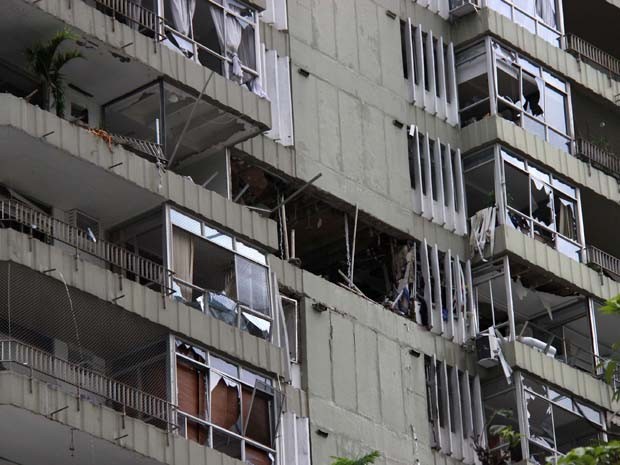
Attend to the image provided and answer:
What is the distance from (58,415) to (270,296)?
7161 mm

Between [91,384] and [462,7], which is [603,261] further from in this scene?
[91,384]

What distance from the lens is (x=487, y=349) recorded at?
45781 millimetres

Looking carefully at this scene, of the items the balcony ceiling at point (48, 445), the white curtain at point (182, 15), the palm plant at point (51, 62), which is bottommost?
the balcony ceiling at point (48, 445)

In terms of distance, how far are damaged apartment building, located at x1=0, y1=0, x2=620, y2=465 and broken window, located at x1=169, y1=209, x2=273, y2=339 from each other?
0.17ft

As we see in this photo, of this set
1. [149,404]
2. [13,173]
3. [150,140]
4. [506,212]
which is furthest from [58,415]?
[506,212]

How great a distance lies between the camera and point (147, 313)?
120 feet

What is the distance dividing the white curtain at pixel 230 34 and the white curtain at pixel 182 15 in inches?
31.5

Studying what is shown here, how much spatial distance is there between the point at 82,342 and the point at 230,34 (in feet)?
25.1

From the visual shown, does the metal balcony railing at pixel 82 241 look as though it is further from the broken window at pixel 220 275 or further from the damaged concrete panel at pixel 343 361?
the damaged concrete panel at pixel 343 361

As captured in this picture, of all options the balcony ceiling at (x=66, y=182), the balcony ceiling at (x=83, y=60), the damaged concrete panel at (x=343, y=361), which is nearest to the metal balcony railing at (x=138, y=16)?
the balcony ceiling at (x=83, y=60)

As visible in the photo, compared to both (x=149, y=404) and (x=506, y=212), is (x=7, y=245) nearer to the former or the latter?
(x=149, y=404)

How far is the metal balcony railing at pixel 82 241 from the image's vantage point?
36188 millimetres

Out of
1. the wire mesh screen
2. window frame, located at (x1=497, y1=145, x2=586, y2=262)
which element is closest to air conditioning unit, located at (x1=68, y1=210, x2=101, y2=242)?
the wire mesh screen

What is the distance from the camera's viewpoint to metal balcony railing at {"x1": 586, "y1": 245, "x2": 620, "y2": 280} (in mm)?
49500
